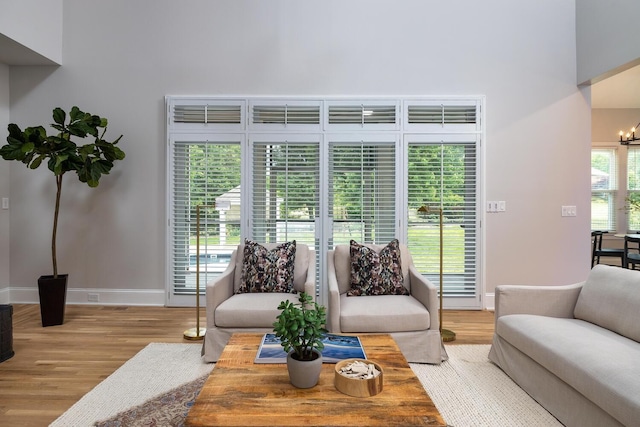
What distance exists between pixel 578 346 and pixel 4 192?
226 inches

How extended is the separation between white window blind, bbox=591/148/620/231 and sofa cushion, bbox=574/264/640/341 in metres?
5.76

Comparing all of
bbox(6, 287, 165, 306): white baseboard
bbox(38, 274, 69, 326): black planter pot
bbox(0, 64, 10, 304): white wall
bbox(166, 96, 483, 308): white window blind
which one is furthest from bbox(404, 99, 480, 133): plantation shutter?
bbox(0, 64, 10, 304): white wall

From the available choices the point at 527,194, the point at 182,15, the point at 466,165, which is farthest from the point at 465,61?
the point at 182,15

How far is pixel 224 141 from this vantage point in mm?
4438

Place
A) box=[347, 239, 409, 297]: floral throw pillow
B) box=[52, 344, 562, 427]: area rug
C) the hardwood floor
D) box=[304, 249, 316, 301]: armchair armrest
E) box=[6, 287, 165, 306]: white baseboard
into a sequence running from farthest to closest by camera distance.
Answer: box=[6, 287, 165, 306]: white baseboard < box=[347, 239, 409, 297]: floral throw pillow < box=[304, 249, 316, 301]: armchair armrest < the hardwood floor < box=[52, 344, 562, 427]: area rug

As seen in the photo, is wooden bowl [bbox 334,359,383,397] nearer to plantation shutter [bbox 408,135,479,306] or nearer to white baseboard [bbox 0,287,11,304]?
plantation shutter [bbox 408,135,479,306]

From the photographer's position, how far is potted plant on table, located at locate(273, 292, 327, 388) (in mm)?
1671

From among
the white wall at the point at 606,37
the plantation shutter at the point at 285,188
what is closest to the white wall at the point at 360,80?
the white wall at the point at 606,37

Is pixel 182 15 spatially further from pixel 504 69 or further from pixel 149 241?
pixel 504 69

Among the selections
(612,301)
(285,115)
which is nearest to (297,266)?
(285,115)

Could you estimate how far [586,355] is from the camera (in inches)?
77.2

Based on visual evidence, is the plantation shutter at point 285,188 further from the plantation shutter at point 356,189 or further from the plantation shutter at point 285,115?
the plantation shutter at point 356,189

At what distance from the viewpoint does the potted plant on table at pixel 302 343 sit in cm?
167

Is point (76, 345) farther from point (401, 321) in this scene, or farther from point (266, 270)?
point (401, 321)
